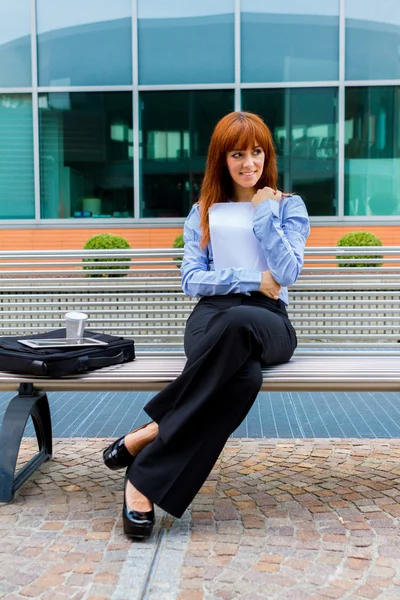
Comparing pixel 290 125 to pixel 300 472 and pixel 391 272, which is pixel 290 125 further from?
pixel 300 472

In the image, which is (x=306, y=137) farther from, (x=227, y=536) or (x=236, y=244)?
(x=227, y=536)

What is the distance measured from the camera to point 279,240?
290 centimetres

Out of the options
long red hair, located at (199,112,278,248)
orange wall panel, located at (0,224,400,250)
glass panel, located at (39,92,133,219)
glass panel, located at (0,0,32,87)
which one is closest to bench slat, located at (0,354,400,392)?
long red hair, located at (199,112,278,248)

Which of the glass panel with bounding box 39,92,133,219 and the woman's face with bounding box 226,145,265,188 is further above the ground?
the glass panel with bounding box 39,92,133,219

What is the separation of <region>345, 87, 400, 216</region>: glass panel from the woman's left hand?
9157 mm

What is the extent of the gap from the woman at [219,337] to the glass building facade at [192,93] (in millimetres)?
8899

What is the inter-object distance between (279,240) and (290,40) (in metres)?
9.88

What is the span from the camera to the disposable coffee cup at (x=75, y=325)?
3.19m

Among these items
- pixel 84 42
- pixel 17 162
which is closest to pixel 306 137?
pixel 84 42

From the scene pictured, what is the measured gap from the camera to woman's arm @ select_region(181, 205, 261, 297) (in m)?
2.97

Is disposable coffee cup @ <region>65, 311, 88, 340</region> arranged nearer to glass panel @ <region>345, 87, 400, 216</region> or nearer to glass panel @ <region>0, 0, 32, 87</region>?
glass panel @ <region>345, 87, 400, 216</region>

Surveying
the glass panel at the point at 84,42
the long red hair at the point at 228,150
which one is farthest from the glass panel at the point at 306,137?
the long red hair at the point at 228,150

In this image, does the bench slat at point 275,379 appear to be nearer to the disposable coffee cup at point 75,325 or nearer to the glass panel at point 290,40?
the disposable coffee cup at point 75,325

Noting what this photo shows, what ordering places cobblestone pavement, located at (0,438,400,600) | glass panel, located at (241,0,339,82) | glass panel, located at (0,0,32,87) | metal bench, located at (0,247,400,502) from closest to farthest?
cobblestone pavement, located at (0,438,400,600)
metal bench, located at (0,247,400,502)
glass panel, located at (241,0,339,82)
glass panel, located at (0,0,32,87)
